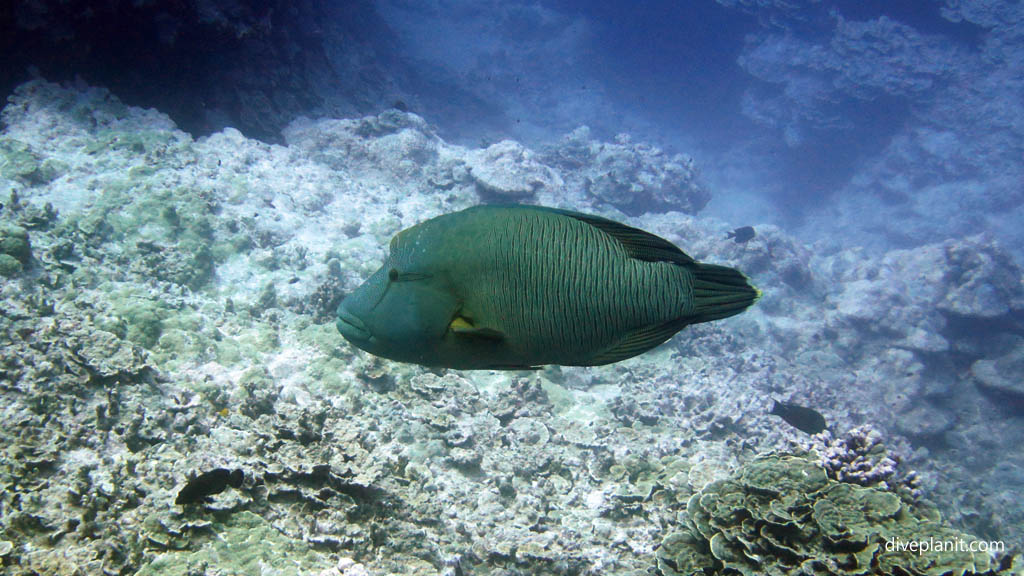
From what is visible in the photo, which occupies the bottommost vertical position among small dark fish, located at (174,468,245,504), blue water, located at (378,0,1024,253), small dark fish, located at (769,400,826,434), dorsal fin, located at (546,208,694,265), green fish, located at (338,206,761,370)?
small dark fish, located at (174,468,245,504)

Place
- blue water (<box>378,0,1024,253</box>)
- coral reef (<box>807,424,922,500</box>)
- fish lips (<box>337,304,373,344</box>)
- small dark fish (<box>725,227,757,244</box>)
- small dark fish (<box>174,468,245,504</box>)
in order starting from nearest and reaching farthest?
fish lips (<box>337,304,373,344</box>), small dark fish (<box>174,468,245,504</box>), coral reef (<box>807,424,922,500</box>), small dark fish (<box>725,227,757,244</box>), blue water (<box>378,0,1024,253</box>)

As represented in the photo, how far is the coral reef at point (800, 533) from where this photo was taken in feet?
10.2

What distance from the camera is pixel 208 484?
2.85 m

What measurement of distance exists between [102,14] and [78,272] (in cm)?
706

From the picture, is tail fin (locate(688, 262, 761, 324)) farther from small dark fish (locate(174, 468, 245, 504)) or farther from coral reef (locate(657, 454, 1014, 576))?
small dark fish (locate(174, 468, 245, 504))

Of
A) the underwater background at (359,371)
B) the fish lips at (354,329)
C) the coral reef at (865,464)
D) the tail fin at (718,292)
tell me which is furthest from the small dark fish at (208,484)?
the coral reef at (865,464)

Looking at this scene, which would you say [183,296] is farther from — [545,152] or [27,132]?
[545,152]

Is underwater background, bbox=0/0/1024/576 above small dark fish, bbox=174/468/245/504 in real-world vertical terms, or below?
above

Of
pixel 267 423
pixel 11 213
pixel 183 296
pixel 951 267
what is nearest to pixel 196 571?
pixel 267 423

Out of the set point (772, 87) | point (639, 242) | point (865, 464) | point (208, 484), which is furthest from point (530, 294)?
point (772, 87)

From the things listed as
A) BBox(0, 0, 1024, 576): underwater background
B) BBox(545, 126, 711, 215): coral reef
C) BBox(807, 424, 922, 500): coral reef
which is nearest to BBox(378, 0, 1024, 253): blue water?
BBox(545, 126, 711, 215): coral reef

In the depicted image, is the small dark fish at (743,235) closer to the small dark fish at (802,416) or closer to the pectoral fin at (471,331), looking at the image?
the small dark fish at (802,416)

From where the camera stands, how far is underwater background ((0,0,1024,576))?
10.3 ft

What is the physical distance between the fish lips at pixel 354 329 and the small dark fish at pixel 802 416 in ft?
25.8
